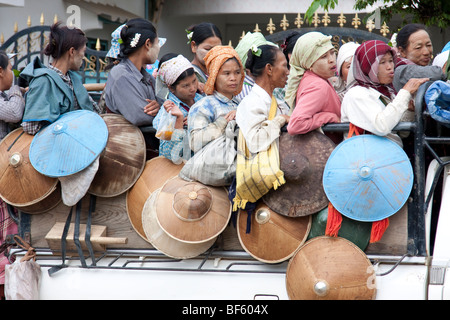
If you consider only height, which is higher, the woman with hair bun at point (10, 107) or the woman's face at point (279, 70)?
the woman's face at point (279, 70)

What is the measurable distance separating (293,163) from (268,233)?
41cm

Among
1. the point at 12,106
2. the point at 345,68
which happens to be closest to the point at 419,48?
the point at 345,68

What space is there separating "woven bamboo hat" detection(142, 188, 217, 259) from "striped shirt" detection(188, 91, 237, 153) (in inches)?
17.1

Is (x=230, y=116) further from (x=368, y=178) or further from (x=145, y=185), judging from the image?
(x=368, y=178)

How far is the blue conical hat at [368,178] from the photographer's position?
3248mm

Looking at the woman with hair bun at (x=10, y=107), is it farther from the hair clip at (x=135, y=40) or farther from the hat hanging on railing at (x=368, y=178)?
the hat hanging on railing at (x=368, y=178)

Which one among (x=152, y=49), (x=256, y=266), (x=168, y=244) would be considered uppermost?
(x=152, y=49)

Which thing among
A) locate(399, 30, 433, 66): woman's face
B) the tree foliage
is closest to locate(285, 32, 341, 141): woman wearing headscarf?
locate(399, 30, 433, 66): woman's face

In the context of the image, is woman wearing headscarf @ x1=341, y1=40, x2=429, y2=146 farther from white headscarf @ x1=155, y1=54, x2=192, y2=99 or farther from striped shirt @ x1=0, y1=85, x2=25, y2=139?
striped shirt @ x1=0, y1=85, x2=25, y2=139

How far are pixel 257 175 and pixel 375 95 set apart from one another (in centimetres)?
77

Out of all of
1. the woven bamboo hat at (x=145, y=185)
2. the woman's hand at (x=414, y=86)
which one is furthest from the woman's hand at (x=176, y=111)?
the woman's hand at (x=414, y=86)

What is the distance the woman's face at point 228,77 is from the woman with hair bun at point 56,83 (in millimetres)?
920

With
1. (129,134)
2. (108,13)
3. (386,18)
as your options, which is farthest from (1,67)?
(108,13)

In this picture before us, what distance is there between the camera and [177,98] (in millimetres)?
3955
